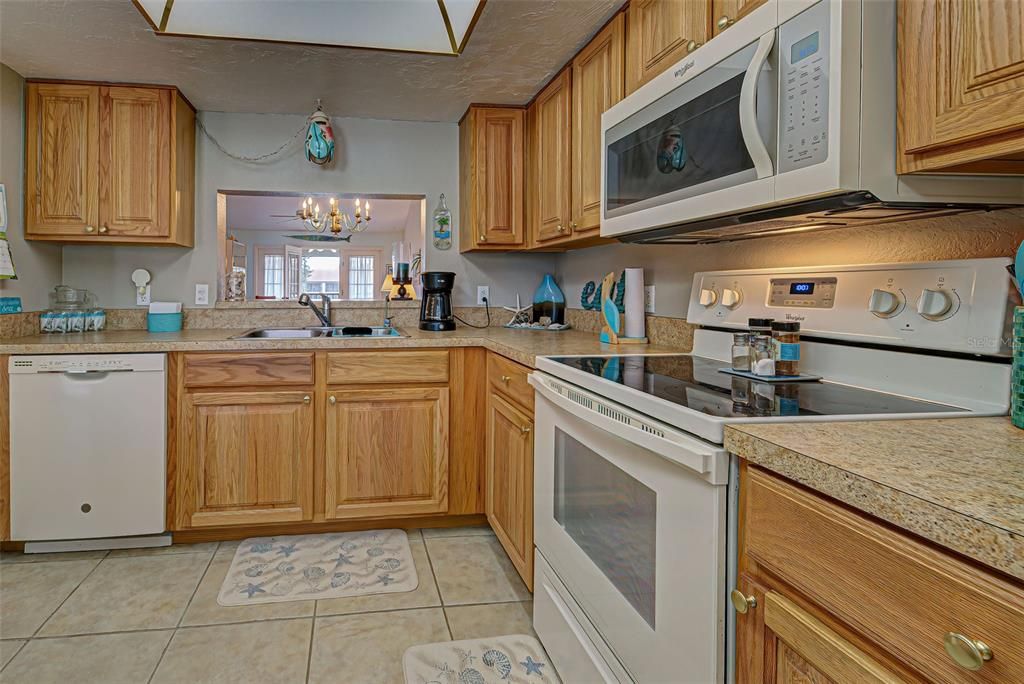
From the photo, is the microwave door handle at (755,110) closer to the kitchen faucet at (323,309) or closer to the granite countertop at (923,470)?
the granite countertop at (923,470)

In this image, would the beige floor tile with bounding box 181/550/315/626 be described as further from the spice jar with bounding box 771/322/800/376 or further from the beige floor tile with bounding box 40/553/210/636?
the spice jar with bounding box 771/322/800/376

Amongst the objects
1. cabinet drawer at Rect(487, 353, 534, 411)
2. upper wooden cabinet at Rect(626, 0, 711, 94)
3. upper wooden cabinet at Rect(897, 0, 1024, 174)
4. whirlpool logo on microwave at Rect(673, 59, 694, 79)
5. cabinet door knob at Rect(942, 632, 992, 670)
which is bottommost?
cabinet door knob at Rect(942, 632, 992, 670)

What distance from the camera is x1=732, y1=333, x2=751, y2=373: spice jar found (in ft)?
4.88

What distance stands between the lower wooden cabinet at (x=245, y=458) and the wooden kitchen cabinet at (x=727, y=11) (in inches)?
77.6

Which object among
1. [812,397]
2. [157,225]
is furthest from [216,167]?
[812,397]

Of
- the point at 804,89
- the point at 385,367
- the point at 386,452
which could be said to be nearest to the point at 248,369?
the point at 385,367

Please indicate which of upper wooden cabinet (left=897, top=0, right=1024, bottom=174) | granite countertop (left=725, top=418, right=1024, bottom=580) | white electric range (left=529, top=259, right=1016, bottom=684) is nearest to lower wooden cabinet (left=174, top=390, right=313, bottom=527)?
white electric range (left=529, top=259, right=1016, bottom=684)

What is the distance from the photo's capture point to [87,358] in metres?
2.37

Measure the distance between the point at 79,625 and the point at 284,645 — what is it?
0.67 m

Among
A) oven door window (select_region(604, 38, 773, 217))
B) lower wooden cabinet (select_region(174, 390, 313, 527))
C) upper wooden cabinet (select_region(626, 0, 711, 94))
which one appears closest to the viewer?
oven door window (select_region(604, 38, 773, 217))

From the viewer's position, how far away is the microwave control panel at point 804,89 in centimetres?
107

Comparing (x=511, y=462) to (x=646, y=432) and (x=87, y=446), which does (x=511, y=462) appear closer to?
(x=646, y=432)

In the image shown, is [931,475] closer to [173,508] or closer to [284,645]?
[284,645]

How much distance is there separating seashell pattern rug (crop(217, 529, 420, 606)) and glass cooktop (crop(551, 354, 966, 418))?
3.89 feet
